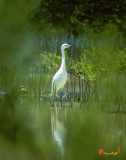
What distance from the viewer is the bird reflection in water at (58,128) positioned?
2.45m

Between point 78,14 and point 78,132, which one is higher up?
point 78,14

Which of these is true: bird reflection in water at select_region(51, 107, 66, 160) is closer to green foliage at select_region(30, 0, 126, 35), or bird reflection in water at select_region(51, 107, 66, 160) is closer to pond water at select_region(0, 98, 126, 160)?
pond water at select_region(0, 98, 126, 160)

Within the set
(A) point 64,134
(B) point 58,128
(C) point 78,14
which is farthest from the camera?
(C) point 78,14

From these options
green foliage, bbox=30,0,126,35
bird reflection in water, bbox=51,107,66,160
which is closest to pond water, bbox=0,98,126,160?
bird reflection in water, bbox=51,107,66,160

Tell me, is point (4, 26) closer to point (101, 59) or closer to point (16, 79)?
point (16, 79)

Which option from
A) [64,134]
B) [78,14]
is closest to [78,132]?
[64,134]

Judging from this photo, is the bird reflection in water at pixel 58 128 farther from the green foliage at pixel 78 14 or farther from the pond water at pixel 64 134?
the green foliage at pixel 78 14

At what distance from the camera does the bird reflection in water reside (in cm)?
245

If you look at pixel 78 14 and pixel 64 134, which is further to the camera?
pixel 78 14

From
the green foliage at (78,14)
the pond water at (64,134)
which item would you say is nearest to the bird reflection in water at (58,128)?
the pond water at (64,134)

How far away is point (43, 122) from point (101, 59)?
139cm

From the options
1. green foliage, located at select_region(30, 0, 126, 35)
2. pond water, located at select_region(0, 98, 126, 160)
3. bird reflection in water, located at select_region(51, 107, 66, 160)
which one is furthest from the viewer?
green foliage, located at select_region(30, 0, 126, 35)

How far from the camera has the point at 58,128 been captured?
2873mm

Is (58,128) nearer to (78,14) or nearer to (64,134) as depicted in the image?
(64,134)
